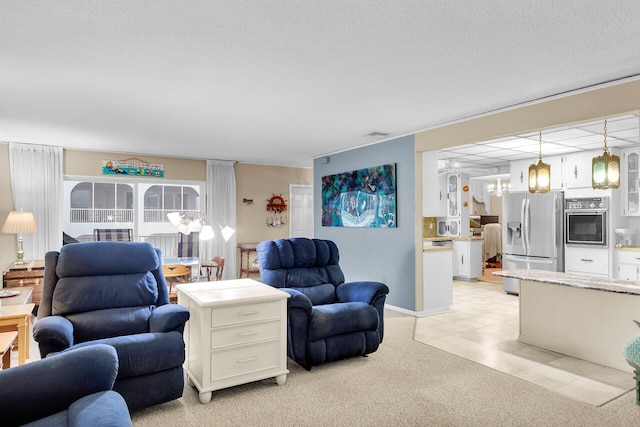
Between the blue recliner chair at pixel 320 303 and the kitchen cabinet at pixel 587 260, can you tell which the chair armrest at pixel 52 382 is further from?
the kitchen cabinet at pixel 587 260

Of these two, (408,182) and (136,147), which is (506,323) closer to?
(408,182)

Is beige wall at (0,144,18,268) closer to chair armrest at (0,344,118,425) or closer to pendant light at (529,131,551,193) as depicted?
chair armrest at (0,344,118,425)

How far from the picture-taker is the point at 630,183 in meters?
5.80

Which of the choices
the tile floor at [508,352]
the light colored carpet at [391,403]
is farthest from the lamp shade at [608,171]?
the light colored carpet at [391,403]

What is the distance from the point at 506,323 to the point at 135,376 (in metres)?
4.11

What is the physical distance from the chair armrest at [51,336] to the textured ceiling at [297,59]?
72.5 inches

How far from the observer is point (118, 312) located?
292 centimetres

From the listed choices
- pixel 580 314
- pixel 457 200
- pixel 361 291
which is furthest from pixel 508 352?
pixel 457 200

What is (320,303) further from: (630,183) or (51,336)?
(630,183)

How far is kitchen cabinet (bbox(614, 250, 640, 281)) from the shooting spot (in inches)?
214

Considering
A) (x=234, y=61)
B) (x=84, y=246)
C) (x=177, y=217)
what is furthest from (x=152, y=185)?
(x=234, y=61)

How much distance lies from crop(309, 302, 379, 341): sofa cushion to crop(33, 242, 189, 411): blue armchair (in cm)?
107

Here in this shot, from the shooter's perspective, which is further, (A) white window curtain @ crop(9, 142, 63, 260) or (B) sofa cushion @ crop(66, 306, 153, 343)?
(A) white window curtain @ crop(9, 142, 63, 260)

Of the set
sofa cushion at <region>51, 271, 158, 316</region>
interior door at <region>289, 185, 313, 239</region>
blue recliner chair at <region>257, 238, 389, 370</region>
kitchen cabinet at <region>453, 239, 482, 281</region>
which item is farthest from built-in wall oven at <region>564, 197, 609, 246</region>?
sofa cushion at <region>51, 271, 158, 316</region>
